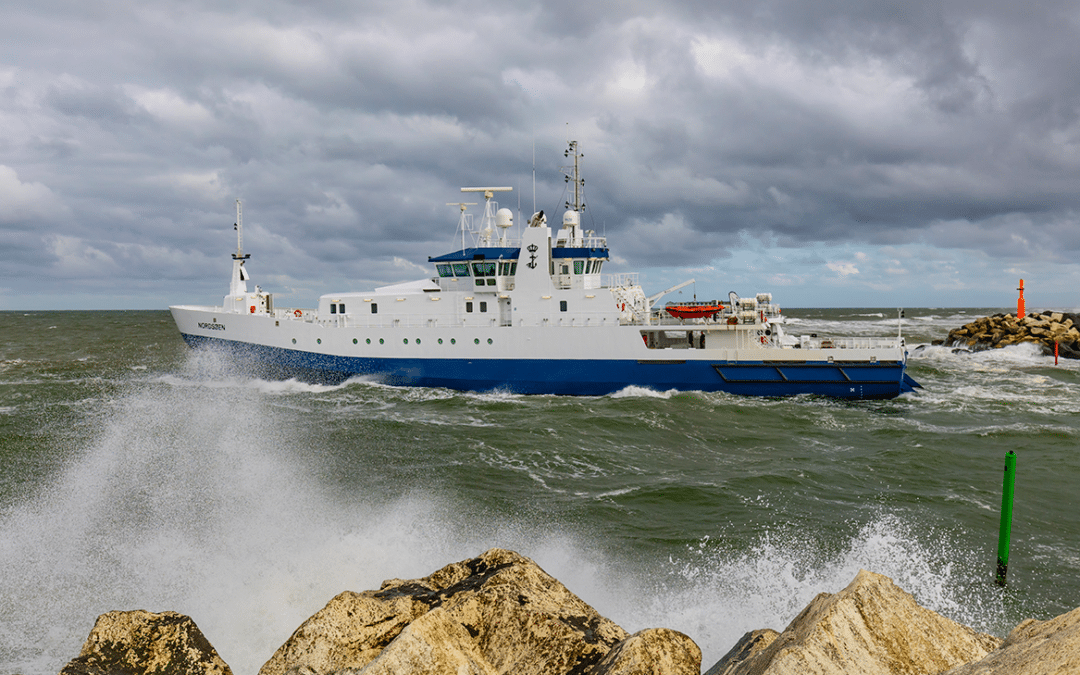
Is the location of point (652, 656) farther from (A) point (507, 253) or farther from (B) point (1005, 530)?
(A) point (507, 253)

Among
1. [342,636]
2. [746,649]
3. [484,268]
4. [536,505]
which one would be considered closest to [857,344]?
[484,268]

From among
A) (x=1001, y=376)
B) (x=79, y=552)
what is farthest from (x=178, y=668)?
(x=1001, y=376)

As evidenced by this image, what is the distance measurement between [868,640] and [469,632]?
2.84 m

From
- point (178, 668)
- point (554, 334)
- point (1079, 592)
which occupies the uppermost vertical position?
point (554, 334)

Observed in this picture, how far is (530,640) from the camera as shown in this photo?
197 inches

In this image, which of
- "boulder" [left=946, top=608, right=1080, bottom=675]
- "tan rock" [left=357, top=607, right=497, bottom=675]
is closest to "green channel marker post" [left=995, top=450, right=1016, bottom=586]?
"boulder" [left=946, top=608, right=1080, bottom=675]

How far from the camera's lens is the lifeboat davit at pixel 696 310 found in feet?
76.1

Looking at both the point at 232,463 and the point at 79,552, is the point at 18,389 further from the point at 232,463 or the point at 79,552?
the point at 79,552

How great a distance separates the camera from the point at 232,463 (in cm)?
1402

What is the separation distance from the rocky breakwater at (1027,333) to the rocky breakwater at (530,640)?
42.5 meters

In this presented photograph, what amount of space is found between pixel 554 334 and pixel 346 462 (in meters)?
10.6

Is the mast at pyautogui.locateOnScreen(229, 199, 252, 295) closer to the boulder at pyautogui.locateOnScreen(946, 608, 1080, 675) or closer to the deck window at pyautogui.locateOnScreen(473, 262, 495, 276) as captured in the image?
the deck window at pyautogui.locateOnScreen(473, 262, 495, 276)

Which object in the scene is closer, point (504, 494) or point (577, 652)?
point (577, 652)

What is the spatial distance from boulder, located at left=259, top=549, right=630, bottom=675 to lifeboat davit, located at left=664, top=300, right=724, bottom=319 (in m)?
18.6
